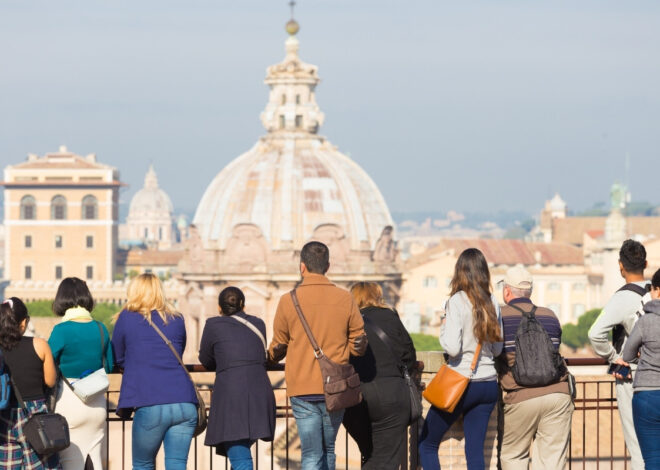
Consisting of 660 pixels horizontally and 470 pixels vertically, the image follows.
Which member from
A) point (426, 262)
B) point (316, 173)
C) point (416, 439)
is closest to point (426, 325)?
point (426, 262)

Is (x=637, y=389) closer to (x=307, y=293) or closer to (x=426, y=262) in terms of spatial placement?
(x=307, y=293)

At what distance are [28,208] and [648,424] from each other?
14937 centimetres

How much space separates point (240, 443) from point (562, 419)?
2310 millimetres

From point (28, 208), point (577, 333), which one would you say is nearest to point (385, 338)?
point (577, 333)

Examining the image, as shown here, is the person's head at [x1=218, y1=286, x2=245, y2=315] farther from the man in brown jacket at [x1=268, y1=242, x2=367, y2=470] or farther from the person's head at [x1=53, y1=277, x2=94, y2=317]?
the person's head at [x1=53, y1=277, x2=94, y2=317]

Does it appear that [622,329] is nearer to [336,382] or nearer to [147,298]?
[336,382]

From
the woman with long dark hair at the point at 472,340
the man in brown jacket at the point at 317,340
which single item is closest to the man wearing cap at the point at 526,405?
the woman with long dark hair at the point at 472,340

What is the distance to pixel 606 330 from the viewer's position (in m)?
12.7

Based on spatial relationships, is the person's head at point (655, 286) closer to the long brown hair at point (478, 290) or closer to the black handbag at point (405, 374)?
the long brown hair at point (478, 290)

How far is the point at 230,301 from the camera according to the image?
12664mm

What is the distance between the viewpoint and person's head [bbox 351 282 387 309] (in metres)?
13.0

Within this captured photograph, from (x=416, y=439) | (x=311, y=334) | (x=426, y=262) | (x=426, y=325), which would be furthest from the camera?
(x=426, y=262)

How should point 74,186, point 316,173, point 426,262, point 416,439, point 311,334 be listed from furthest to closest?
1. point 74,186
2. point 426,262
3. point 316,173
4. point 416,439
5. point 311,334

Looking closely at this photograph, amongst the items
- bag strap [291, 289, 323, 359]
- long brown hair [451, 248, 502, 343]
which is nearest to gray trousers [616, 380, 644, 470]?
long brown hair [451, 248, 502, 343]
